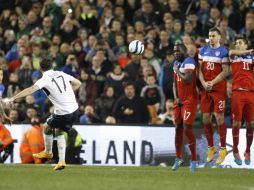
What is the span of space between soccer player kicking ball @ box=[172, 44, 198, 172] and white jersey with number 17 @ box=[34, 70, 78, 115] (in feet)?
6.58

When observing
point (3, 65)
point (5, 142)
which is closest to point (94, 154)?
point (5, 142)

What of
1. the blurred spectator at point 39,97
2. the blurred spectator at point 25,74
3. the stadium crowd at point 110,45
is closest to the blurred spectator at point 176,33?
the stadium crowd at point 110,45

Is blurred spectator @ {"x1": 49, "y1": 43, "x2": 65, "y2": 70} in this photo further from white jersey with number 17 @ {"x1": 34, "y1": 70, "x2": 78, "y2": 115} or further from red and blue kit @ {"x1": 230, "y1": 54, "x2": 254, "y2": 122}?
red and blue kit @ {"x1": 230, "y1": 54, "x2": 254, "y2": 122}

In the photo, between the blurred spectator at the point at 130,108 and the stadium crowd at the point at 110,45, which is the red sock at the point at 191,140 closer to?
the stadium crowd at the point at 110,45

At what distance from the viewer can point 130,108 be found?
22.9m

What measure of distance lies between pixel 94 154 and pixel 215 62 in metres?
5.40

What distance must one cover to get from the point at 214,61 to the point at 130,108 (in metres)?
5.27

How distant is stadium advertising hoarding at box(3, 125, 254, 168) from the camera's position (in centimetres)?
2191

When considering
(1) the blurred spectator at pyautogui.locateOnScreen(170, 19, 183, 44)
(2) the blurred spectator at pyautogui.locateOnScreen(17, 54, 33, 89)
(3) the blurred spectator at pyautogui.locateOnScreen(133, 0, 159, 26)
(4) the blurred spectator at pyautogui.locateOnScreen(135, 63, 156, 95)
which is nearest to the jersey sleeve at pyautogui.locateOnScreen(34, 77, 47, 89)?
(4) the blurred spectator at pyautogui.locateOnScreen(135, 63, 156, 95)

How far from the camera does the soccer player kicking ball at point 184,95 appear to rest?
17.6 meters

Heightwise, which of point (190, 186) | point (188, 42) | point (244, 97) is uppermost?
point (188, 42)

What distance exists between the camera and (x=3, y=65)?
25578 millimetres

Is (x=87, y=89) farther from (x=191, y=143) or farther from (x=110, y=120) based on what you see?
Answer: (x=191, y=143)

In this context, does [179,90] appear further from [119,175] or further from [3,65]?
[3,65]
